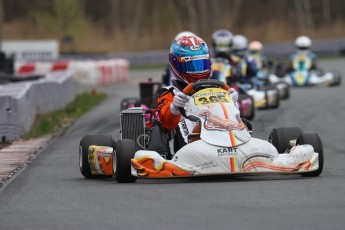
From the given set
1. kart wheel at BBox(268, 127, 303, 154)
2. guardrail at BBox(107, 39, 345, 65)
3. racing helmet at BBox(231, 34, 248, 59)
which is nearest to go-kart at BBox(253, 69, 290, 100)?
racing helmet at BBox(231, 34, 248, 59)

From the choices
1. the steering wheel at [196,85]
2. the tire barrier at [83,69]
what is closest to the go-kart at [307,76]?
the tire barrier at [83,69]

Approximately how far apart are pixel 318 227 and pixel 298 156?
2674 mm

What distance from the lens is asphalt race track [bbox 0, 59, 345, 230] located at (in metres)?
6.84

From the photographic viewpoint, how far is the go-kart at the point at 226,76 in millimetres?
17438

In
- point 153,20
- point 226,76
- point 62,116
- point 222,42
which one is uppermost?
point 153,20

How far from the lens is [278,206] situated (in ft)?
24.3

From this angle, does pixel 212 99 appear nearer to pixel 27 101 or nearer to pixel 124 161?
pixel 124 161

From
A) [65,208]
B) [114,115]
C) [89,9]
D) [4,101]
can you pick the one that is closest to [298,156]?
[65,208]

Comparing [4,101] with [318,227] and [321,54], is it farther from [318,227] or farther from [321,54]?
[321,54]

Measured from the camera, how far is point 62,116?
19.0 meters

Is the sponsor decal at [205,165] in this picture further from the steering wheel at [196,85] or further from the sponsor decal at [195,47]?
the sponsor decal at [195,47]

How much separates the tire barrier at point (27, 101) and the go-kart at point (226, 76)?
292 cm

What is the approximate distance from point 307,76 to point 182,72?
18.4 metres

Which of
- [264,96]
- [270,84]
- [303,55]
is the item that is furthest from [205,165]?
[303,55]
